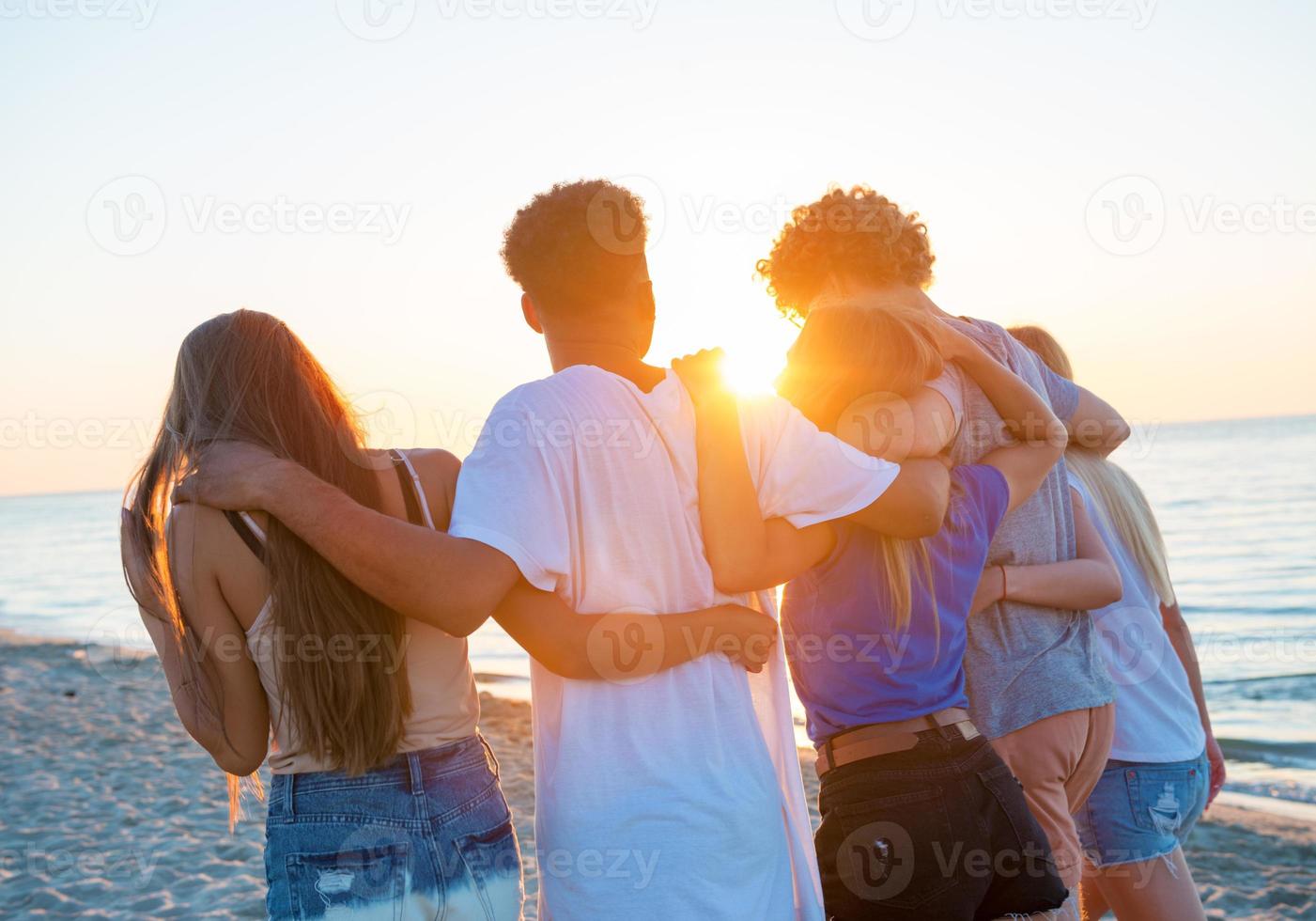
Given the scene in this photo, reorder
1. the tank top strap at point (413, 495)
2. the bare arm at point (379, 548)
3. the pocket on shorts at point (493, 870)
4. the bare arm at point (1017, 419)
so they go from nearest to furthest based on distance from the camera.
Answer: the bare arm at point (379, 548) → the pocket on shorts at point (493, 870) → the tank top strap at point (413, 495) → the bare arm at point (1017, 419)

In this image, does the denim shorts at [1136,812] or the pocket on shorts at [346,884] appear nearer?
the pocket on shorts at [346,884]

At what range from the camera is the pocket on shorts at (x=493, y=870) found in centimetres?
207

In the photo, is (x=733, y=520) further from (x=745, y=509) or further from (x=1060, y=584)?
(x=1060, y=584)

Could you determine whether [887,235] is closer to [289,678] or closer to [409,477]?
[409,477]

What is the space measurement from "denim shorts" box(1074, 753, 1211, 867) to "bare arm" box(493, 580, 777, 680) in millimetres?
1546

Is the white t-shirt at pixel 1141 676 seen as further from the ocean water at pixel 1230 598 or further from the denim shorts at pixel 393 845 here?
the denim shorts at pixel 393 845

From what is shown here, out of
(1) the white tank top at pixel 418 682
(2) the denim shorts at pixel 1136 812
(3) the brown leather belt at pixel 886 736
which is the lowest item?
(2) the denim shorts at pixel 1136 812

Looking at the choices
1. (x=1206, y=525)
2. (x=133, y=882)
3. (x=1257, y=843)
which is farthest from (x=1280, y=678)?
(x=1206, y=525)

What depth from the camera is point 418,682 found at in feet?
6.99

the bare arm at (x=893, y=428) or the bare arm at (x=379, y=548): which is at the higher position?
the bare arm at (x=893, y=428)

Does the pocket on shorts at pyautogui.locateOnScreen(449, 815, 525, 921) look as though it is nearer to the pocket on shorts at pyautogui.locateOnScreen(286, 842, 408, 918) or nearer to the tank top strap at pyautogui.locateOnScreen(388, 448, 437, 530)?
the pocket on shorts at pyautogui.locateOnScreen(286, 842, 408, 918)

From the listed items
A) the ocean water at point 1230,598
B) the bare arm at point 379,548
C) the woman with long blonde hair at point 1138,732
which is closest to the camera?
the bare arm at point 379,548

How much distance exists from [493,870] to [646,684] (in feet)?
1.71

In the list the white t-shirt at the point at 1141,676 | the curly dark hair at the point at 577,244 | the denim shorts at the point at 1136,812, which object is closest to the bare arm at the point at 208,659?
the curly dark hair at the point at 577,244
